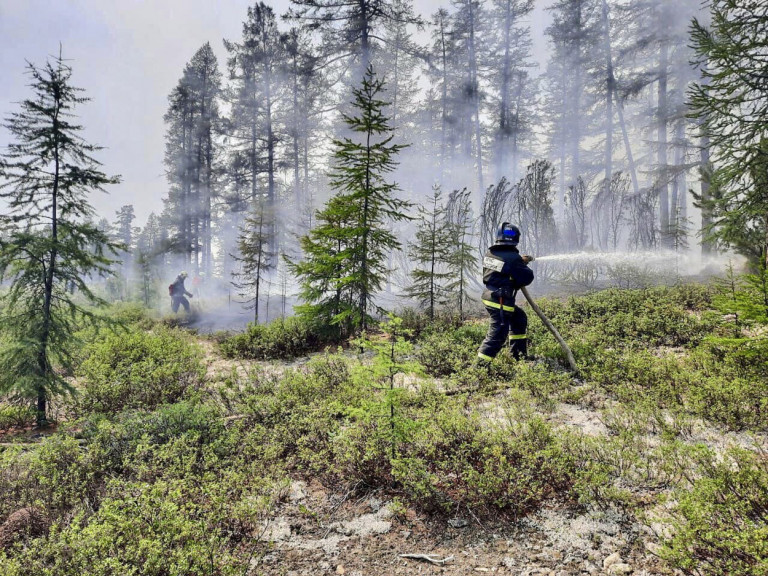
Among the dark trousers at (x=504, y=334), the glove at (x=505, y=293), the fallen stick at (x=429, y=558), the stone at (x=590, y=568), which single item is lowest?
the fallen stick at (x=429, y=558)

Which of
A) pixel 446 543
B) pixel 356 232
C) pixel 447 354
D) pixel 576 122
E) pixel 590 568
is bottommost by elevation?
pixel 446 543

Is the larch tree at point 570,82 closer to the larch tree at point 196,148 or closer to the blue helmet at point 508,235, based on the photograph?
the blue helmet at point 508,235

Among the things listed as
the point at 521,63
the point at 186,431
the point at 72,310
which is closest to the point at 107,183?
the point at 72,310

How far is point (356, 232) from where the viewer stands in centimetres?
897

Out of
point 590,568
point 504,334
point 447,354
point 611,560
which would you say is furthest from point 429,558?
point 447,354

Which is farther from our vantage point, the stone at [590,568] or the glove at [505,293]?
the glove at [505,293]

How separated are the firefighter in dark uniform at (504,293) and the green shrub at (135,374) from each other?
5562mm

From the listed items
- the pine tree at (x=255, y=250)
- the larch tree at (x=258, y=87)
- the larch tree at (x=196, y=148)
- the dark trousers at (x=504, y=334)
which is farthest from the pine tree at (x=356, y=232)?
the larch tree at (x=196, y=148)

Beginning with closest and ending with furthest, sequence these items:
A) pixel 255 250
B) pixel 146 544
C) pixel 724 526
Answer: pixel 724 526 → pixel 146 544 → pixel 255 250

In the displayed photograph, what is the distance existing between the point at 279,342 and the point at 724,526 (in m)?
8.77

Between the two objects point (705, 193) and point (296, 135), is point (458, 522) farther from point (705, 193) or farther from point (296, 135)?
point (296, 135)

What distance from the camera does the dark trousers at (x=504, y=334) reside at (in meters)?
5.89

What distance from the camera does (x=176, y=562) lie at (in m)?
2.21

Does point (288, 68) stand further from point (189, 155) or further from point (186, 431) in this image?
point (186, 431)
